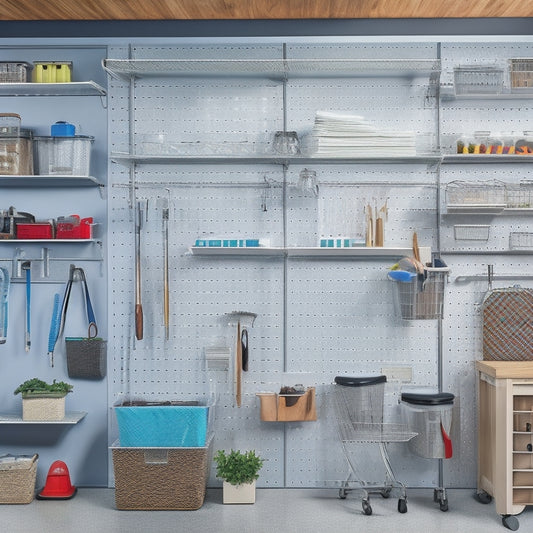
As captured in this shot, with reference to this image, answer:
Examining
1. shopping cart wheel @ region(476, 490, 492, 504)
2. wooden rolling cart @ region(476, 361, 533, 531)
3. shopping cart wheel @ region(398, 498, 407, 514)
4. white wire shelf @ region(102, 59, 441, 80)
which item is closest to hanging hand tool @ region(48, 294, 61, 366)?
white wire shelf @ region(102, 59, 441, 80)

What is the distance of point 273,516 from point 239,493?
299 mm

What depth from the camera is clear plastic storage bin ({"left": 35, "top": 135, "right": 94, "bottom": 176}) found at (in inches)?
191

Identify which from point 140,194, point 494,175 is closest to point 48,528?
point 140,194

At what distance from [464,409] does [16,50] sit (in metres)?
3.65

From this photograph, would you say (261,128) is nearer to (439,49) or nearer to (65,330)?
(439,49)

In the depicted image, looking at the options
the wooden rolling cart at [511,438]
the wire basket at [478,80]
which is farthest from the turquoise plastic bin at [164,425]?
the wire basket at [478,80]

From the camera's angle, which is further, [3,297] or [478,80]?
[3,297]

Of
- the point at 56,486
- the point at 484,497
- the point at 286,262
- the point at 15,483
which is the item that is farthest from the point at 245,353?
the point at 484,497

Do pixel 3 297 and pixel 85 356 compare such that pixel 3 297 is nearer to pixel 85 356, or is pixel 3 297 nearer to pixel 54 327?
pixel 54 327

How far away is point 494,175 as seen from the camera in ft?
16.4

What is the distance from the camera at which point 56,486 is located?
4.80 metres

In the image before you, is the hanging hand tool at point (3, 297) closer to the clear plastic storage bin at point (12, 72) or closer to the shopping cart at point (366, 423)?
the clear plastic storage bin at point (12, 72)

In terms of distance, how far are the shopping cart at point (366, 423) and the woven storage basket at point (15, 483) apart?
187 cm

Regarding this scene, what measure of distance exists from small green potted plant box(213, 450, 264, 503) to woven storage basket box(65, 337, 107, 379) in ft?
3.13
